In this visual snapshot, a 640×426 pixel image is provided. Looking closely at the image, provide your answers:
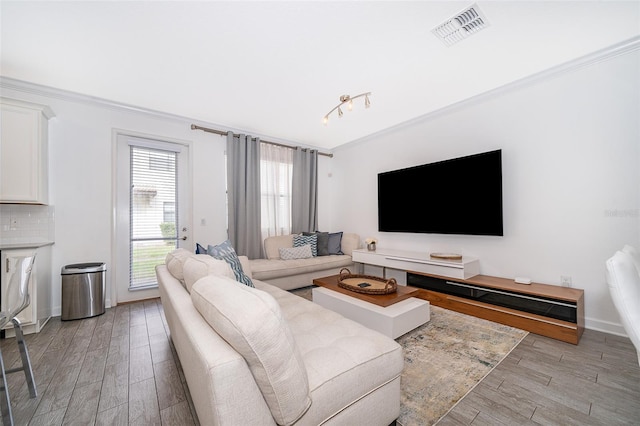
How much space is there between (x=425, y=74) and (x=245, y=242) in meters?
3.35

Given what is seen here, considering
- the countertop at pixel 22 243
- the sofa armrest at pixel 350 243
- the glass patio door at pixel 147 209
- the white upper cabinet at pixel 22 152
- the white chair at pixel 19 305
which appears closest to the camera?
the white chair at pixel 19 305

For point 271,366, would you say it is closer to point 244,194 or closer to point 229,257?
point 229,257

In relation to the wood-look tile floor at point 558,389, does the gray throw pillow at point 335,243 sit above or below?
above

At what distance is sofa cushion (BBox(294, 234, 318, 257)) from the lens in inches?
174

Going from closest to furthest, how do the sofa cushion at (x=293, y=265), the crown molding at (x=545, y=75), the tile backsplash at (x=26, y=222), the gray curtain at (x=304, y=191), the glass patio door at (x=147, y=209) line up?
the crown molding at (x=545, y=75) < the tile backsplash at (x=26, y=222) < the glass patio door at (x=147, y=209) < the sofa cushion at (x=293, y=265) < the gray curtain at (x=304, y=191)

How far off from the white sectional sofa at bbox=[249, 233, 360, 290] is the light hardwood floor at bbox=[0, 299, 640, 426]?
5.02 feet

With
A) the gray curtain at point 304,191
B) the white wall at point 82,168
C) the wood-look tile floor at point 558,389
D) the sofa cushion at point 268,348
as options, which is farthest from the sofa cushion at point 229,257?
the gray curtain at point 304,191

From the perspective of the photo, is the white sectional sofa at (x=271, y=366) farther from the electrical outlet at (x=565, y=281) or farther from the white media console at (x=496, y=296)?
the electrical outlet at (x=565, y=281)

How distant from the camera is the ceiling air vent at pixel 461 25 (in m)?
1.89

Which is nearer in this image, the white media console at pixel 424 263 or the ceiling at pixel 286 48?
the ceiling at pixel 286 48

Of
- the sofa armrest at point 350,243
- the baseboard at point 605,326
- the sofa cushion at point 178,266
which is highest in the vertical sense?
the sofa cushion at point 178,266

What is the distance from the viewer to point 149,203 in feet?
11.7

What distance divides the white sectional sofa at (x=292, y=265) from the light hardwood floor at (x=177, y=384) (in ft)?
5.02

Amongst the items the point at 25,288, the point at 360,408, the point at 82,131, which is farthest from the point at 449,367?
the point at 82,131
